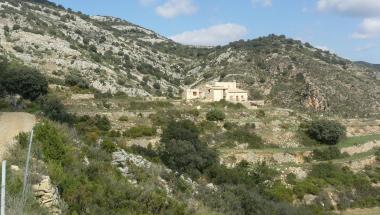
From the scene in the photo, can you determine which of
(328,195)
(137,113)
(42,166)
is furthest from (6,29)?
(42,166)

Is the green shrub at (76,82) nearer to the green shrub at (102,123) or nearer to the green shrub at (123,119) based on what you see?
the green shrub at (123,119)

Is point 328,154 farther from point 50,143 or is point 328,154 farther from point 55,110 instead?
point 50,143

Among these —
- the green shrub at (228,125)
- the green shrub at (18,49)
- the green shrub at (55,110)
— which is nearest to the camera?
the green shrub at (55,110)

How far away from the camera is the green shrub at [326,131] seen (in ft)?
160

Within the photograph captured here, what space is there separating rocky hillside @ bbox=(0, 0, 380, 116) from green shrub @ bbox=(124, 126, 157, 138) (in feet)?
50.8

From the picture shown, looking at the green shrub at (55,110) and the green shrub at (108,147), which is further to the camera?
the green shrub at (55,110)

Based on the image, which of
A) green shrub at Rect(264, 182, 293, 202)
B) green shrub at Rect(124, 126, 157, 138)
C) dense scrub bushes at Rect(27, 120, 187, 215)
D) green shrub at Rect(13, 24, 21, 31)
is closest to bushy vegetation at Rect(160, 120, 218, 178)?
green shrub at Rect(124, 126, 157, 138)

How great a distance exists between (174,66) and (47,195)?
84865 mm

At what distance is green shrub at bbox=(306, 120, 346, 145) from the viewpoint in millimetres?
48688

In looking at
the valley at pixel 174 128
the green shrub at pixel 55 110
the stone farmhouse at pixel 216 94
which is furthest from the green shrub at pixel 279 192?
the stone farmhouse at pixel 216 94

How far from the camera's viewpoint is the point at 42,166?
1694 cm

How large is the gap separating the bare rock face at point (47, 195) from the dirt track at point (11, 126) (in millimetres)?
3069

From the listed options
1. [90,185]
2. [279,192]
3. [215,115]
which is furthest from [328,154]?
[90,185]

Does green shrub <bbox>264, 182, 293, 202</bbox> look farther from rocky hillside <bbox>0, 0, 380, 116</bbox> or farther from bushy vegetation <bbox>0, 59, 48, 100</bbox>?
rocky hillside <bbox>0, 0, 380, 116</bbox>
